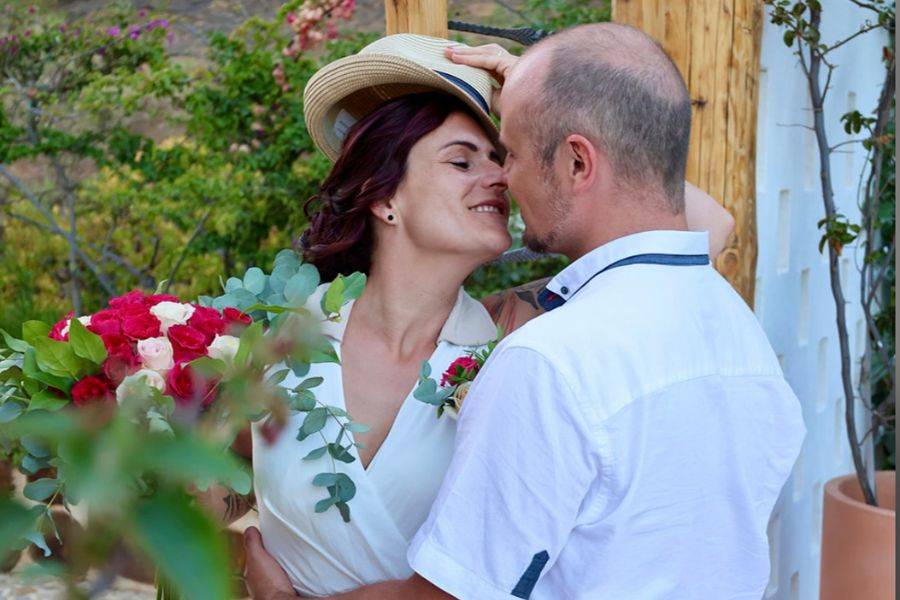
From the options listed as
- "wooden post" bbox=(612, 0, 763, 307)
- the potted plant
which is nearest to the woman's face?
"wooden post" bbox=(612, 0, 763, 307)

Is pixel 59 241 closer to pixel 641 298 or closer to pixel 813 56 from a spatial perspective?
pixel 813 56

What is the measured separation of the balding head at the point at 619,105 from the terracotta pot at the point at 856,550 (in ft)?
6.13

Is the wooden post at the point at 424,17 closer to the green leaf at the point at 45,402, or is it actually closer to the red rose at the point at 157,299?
the red rose at the point at 157,299

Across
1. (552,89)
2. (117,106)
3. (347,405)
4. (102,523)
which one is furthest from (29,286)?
(102,523)

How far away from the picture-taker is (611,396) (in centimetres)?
121

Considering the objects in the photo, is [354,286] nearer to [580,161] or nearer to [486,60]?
[580,161]

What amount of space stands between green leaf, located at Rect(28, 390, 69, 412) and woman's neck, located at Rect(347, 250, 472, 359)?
75cm

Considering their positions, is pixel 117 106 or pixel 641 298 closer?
pixel 641 298

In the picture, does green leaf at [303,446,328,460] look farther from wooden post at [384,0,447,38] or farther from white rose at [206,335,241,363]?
wooden post at [384,0,447,38]

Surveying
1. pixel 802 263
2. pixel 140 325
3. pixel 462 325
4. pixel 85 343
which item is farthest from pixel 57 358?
pixel 802 263

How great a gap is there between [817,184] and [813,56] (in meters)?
0.54

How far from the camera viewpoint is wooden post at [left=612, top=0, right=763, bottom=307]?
90.2 inches

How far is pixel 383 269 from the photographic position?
1.98 metres

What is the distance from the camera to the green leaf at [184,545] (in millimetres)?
340
